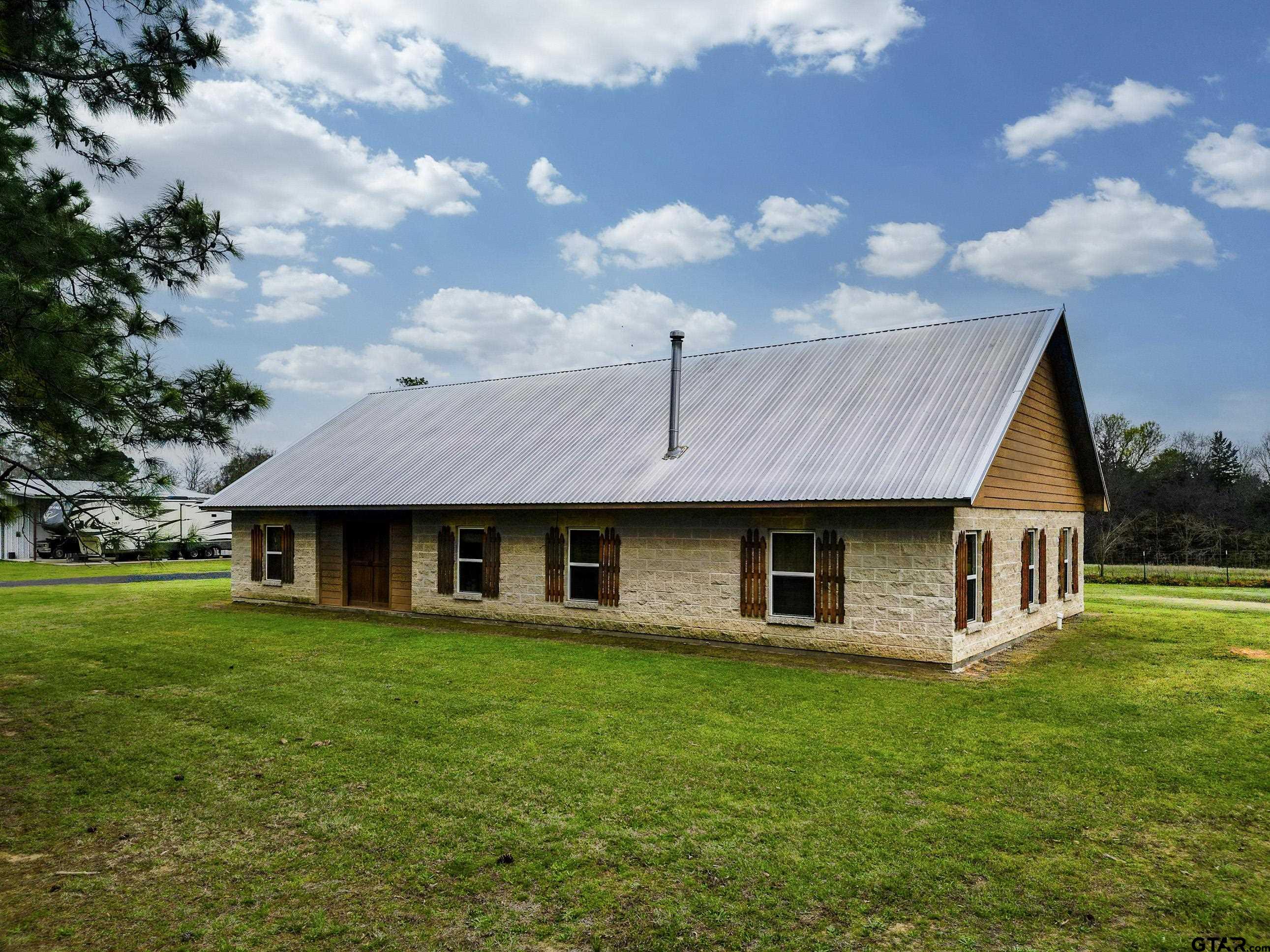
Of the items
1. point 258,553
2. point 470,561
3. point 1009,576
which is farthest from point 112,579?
point 1009,576

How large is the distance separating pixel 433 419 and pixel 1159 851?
19.0 meters

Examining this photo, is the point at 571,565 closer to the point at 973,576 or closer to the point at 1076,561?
the point at 973,576

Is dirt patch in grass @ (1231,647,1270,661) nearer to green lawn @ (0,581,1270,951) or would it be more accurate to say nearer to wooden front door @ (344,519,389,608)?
green lawn @ (0,581,1270,951)

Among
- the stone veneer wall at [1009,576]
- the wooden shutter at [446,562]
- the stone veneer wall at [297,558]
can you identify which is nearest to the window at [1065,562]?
the stone veneer wall at [1009,576]

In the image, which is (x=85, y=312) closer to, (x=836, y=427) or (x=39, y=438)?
(x=39, y=438)

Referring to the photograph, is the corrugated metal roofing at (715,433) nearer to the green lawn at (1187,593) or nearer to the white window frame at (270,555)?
the white window frame at (270,555)

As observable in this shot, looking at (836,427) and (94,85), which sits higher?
(94,85)

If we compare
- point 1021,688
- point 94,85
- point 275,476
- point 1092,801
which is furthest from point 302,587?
point 1092,801

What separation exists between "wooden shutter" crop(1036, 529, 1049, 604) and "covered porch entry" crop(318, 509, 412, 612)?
45.1ft

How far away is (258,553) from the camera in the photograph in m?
20.5

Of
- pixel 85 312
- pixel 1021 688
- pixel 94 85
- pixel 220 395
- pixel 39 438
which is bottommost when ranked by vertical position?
pixel 1021 688

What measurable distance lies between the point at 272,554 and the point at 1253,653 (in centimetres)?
2121

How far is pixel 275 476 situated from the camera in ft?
68.8

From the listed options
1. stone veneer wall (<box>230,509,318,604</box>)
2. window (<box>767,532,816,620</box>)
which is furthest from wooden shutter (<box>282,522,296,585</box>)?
window (<box>767,532,816,620</box>)
